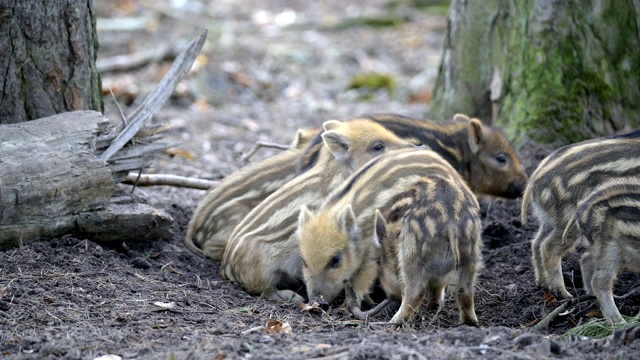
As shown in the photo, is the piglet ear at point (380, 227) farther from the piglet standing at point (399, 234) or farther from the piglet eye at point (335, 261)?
the piglet eye at point (335, 261)

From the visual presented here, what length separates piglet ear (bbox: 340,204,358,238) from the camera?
527 cm

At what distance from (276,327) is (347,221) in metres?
1.05

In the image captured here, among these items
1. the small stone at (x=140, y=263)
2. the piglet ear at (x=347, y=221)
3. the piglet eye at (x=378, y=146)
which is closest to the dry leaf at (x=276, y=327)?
the piglet ear at (x=347, y=221)

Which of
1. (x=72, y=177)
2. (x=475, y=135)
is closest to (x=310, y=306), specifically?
(x=72, y=177)

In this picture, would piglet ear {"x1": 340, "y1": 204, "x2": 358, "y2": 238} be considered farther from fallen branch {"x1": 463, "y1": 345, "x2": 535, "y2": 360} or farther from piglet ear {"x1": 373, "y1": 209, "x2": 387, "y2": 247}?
fallen branch {"x1": 463, "y1": 345, "x2": 535, "y2": 360}

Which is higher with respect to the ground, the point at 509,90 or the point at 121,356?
the point at 509,90

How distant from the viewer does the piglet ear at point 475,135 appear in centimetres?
662

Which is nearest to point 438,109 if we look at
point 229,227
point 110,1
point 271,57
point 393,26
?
point 229,227

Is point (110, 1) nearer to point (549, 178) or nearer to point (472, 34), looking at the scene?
point (472, 34)

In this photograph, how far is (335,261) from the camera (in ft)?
18.0

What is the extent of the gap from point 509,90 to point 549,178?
233 centimetres

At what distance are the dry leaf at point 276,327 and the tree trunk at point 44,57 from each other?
2.18 meters

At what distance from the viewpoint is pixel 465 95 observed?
777 cm

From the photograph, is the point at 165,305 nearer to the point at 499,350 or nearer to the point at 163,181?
the point at 163,181
